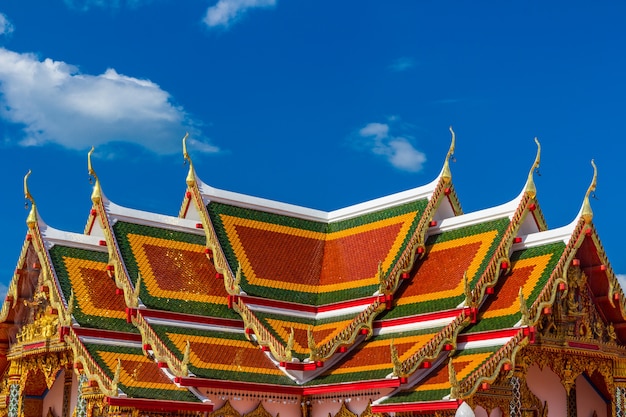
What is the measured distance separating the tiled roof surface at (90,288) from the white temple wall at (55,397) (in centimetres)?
216

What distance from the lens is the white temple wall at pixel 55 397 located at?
2570 centimetres

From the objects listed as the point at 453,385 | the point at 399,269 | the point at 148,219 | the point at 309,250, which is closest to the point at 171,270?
the point at 148,219

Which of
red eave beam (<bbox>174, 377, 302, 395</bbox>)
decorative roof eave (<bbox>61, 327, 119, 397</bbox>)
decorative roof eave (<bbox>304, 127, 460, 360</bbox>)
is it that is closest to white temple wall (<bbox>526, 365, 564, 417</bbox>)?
decorative roof eave (<bbox>304, 127, 460, 360</bbox>)

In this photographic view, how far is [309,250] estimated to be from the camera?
91.7ft

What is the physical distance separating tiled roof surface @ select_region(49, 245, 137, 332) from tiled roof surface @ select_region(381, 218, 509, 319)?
18.0ft

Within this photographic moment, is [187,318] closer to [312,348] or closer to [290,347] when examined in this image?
[290,347]

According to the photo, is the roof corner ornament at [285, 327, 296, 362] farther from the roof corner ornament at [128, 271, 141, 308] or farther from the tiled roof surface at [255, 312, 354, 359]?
the roof corner ornament at [128, 271, 141, 308]

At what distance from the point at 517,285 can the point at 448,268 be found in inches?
78.7

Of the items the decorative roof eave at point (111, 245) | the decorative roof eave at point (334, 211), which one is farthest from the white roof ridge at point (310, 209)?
the decorative roof eave at point (111, 245)

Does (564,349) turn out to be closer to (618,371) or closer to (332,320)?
(618,371)

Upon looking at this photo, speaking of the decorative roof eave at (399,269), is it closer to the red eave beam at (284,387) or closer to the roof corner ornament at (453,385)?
the red eave beam at (284,387)

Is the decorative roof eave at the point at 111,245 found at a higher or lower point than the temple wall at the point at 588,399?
higher

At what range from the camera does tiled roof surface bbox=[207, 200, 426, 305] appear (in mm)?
26156

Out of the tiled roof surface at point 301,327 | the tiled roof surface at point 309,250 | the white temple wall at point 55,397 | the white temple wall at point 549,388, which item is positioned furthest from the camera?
the tiled roof surface at point 309,250
